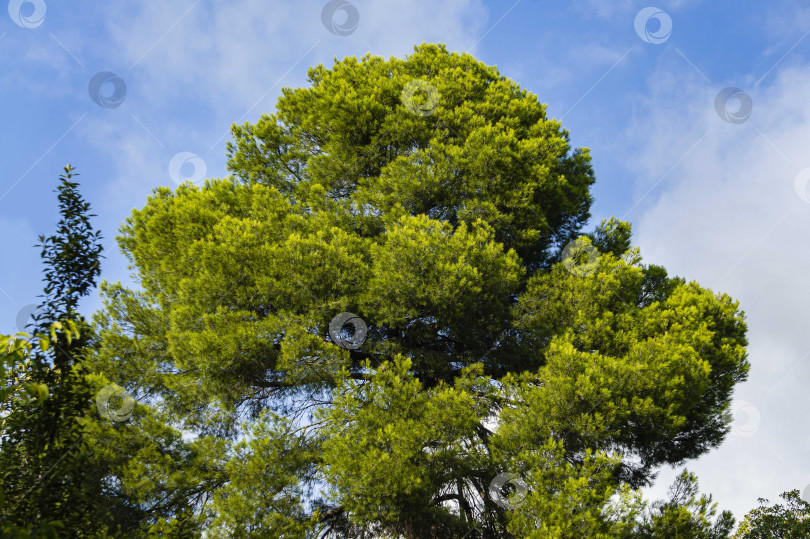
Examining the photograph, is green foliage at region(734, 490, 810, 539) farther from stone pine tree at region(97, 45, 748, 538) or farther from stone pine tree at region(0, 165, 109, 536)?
stone pine tree at region(0, 165, 109, 536)

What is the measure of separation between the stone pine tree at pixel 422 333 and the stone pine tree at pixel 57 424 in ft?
7.92

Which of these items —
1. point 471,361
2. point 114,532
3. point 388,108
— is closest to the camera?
point 114,532

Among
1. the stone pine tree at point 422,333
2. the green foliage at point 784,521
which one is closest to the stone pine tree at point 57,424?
the stone pine tree at point 422,333

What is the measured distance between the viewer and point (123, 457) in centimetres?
811

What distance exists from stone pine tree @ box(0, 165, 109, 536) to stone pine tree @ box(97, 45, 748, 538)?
2415 millimetres

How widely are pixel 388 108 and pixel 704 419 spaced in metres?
8.51

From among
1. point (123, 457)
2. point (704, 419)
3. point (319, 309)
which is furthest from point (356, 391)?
point (704, 419)

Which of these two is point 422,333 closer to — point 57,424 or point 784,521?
point 57,424

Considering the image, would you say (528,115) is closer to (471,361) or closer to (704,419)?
(471,361)

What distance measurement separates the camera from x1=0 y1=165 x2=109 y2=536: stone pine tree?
16.7 feet

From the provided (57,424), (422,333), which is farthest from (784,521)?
(57,424)

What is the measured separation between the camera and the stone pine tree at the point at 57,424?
5094 millimetres

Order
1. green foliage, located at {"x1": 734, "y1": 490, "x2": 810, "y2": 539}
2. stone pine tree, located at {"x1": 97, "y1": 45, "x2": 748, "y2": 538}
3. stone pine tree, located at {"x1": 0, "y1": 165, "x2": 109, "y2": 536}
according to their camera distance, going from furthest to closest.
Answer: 1. green foliage, located at {"x1": 734, "y1": 490, "x2": 810, "y2": 539}
2. stone pine tree, located at {"x1": 97, "y1": 45, "x2": 748, "y2": 538}
3. stone pine tree, located at {"x1": 0, "y1": 165, "x2": 109, "y2": 536}

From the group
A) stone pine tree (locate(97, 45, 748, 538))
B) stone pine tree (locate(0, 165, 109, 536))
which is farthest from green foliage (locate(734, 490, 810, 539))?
stone pine tree (locate(0, 165, 109, 536))
